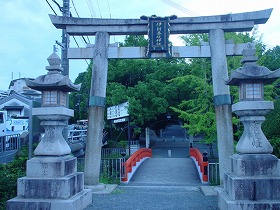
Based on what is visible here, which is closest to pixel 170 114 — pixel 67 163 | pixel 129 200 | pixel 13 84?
pixel 129 200

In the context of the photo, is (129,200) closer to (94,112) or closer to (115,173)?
(94,112)

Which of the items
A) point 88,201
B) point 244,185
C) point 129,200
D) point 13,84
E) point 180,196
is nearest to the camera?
point 244,185

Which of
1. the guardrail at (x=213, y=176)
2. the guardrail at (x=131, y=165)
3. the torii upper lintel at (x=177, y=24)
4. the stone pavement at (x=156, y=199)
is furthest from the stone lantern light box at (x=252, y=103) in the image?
the guardrail at (x=131, y=165)

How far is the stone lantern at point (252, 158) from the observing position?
21.9 ft

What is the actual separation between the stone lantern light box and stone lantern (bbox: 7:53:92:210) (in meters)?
4.36

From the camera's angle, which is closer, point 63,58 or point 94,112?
point 94,112

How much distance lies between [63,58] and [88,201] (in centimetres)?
790

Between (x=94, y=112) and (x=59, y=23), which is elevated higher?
(x=59, y=23)

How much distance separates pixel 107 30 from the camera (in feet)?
38.3

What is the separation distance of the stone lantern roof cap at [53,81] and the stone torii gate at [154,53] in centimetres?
329

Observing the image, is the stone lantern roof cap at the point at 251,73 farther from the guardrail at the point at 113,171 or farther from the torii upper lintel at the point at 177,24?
the guardrail at the point at 113,171

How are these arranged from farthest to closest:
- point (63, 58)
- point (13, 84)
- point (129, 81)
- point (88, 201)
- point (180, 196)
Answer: point (13, 84) → point (129, 81) → point (63, 58) → point (180, 196) → point (88, 201)

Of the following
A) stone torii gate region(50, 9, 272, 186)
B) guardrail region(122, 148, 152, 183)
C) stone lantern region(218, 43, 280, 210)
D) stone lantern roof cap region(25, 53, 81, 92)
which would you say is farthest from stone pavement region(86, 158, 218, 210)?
stone lantern roof cap region(25, 53, 81, 92)

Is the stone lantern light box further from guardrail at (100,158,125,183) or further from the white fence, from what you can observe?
the white fence
